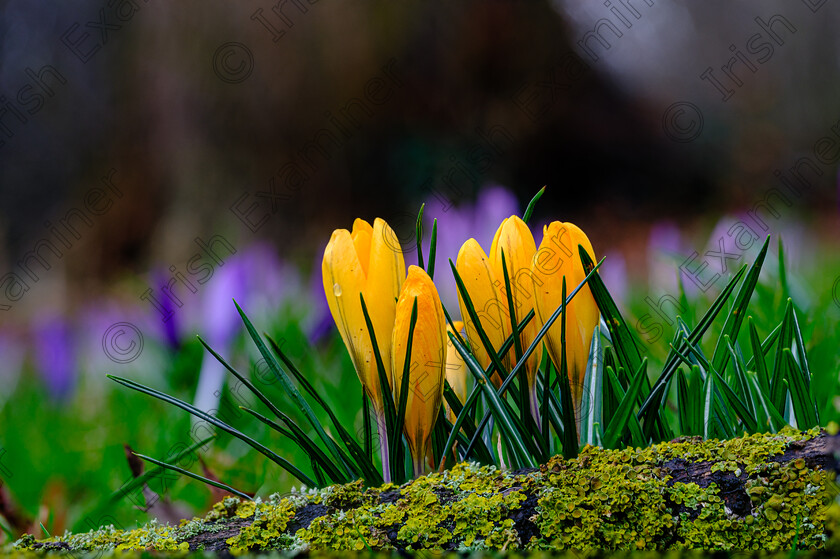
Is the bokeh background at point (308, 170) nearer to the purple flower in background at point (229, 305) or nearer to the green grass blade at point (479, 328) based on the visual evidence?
the purple flower in background at point (229, 305)

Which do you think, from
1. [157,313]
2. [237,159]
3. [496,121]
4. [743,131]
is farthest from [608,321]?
[743,131]

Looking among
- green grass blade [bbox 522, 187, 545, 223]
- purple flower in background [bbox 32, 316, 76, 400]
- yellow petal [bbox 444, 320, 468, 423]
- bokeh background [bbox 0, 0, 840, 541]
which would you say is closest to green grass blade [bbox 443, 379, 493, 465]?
yellow petal [bbox 444, 320, 468, 423]

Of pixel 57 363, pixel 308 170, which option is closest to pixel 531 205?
pixel 57 363

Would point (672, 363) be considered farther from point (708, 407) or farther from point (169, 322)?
point (169, 322)

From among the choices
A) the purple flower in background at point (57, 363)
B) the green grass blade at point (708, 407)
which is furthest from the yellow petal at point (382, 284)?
the purple flower in background at point (57, 363)

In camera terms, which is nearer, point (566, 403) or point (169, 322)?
point (566, 403)

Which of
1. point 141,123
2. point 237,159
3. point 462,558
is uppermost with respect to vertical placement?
point 141,123

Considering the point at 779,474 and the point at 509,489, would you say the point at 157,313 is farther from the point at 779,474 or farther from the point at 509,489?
the point at 779,474
